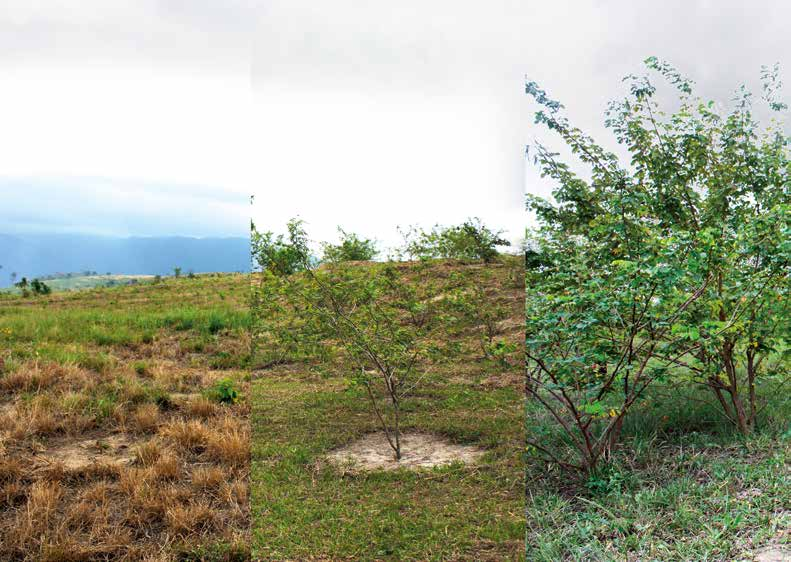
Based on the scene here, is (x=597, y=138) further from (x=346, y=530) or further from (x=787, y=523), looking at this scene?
(x=346, y=530)

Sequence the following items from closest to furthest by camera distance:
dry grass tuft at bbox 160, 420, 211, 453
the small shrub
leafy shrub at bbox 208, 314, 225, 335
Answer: dry grass tuft at bbox 160, 420, 211, 453 → the small shrub → leafy shrub at bbox 208, 314, 225, 335

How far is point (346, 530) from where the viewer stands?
1.49m

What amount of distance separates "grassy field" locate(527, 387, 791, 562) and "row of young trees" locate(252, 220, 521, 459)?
0.66m

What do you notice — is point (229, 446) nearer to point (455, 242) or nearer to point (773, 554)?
point (455, 242)

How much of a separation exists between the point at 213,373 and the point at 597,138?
292 centimetres

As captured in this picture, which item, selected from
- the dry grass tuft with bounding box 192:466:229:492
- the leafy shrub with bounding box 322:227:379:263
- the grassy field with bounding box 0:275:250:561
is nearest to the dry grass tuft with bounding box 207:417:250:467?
the grassy field with bounding box 0:275:250:561

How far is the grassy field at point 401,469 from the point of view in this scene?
1.49 m

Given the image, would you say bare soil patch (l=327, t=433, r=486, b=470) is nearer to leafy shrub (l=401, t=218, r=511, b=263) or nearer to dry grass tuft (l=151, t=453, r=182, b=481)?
leafy shrub (l=401, t=218, r=511, b=263)

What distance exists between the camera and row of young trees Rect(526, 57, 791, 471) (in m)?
2.35

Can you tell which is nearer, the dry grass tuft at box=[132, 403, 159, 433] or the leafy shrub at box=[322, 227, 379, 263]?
the leafy shrub at box=[322, 227, 379, 263]

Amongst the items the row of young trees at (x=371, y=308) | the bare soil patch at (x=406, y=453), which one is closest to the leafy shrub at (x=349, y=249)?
the row of young trees at (x=371, y=308)

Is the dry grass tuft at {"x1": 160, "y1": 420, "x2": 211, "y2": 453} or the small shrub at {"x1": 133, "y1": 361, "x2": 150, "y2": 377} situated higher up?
the small shrub at {"x1": 133, "y1": 361, "x2": 150, "y2": 377}

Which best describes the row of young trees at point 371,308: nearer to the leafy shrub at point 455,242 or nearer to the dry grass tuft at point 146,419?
the leafy shrub at point 455,242

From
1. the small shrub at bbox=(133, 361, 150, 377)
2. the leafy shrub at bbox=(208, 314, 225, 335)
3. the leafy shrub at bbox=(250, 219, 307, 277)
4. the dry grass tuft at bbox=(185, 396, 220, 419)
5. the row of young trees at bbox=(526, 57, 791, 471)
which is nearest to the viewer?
the leafy shrub at bbox=(250, 219, 307, 277)
